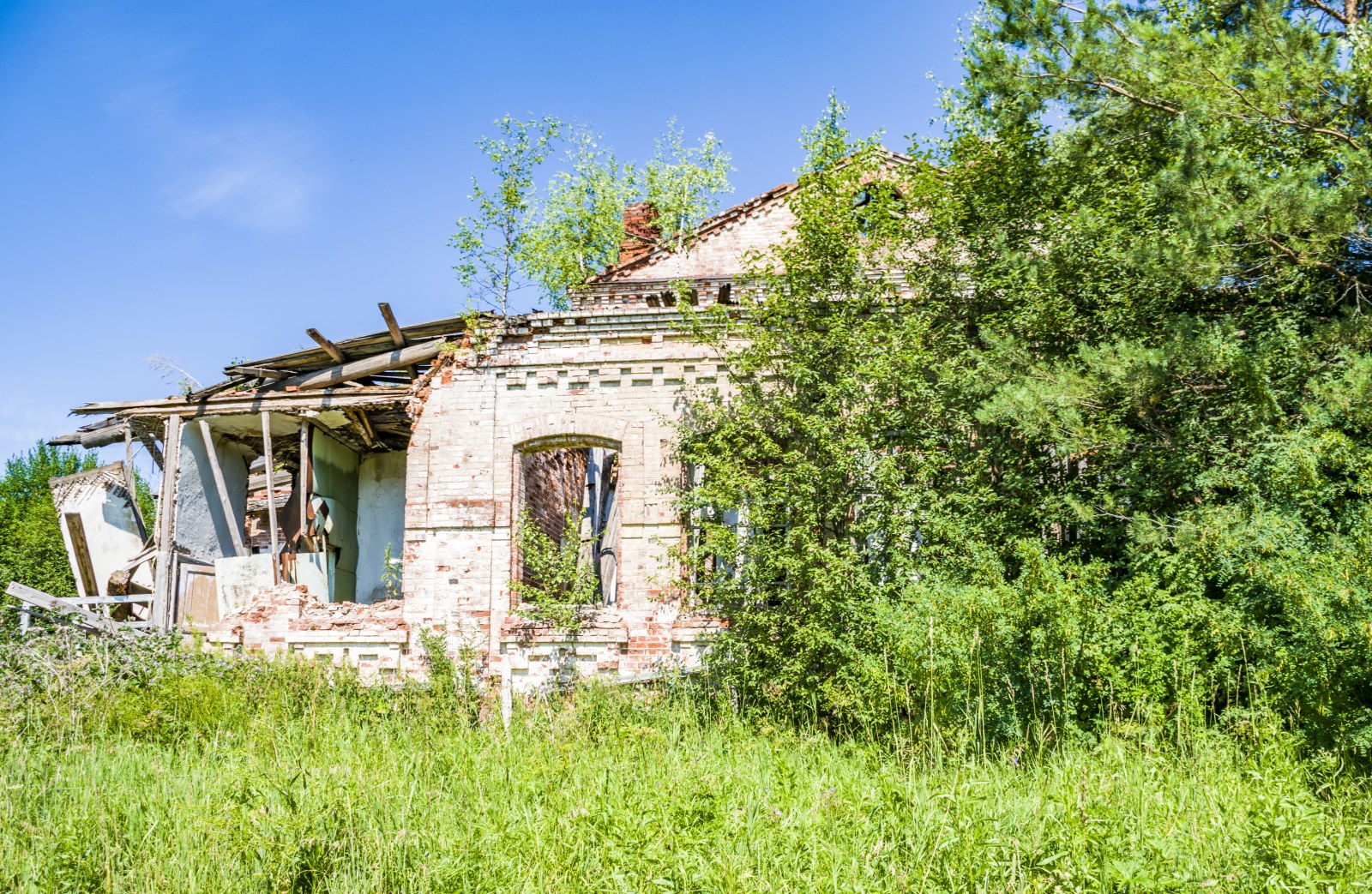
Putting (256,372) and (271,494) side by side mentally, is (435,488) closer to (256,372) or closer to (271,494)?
(271,494)

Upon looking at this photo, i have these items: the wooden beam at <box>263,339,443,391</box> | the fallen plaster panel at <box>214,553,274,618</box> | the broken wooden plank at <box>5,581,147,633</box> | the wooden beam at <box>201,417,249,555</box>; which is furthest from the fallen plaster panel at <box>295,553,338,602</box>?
the broken wooden plank at <box>5,581,147,633</box>

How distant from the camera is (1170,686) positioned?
7355 mm

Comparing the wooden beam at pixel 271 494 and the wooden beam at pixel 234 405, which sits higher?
the wooden beam at pixel 234 405

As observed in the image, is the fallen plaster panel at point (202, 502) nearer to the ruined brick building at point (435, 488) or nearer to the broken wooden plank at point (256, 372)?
the ruined brick building at point (435, 488)

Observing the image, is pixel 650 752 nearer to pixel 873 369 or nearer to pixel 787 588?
pixel 787 588

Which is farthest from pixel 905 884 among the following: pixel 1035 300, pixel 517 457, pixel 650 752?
pixel 517 457

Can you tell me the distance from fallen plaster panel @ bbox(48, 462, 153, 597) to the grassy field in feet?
23.4

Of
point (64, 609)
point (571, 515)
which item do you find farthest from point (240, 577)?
point (571, 515)

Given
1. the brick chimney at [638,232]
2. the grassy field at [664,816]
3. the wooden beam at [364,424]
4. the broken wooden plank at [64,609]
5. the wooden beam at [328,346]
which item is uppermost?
the brick chimney at [638,232]

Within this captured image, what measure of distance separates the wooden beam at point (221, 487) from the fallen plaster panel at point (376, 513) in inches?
93.9

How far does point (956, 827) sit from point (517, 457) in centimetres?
763

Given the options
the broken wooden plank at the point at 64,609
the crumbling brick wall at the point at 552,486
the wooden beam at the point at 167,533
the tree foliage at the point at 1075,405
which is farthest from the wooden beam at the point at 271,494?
the tree foliage at the point at 1075,405

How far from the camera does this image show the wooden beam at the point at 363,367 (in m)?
12.9

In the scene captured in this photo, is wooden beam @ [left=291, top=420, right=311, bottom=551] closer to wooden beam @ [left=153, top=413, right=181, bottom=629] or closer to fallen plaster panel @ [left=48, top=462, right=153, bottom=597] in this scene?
wooden beam @ [left=153, top=413, right=181, bottom=629]
